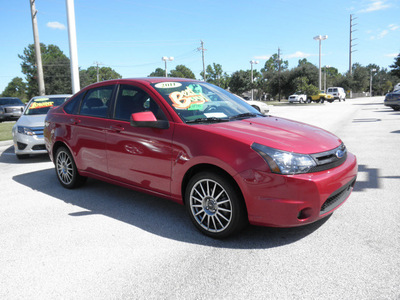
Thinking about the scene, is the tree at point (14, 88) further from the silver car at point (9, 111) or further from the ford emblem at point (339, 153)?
the ford emblem at point (339, 153)

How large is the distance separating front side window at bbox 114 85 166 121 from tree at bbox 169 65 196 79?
131813 mm

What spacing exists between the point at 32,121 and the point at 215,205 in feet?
21.1

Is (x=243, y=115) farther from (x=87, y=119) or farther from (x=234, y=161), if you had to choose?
(x=87, y=119)

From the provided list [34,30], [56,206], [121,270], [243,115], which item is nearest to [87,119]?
[56,206]

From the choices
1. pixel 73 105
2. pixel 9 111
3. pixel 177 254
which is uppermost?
pixel 73 105

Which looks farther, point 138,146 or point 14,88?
point 14,88

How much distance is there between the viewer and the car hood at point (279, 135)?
3.09 metres

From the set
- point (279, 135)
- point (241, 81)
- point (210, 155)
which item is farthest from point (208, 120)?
point (241, 81)

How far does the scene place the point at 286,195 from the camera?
9.52 ft

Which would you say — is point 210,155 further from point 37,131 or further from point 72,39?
point 72,39

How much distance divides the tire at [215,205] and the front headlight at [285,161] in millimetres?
429

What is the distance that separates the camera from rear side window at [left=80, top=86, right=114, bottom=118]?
14.7 feet

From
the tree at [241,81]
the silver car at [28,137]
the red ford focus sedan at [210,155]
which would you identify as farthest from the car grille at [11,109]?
the tree at [241,81]

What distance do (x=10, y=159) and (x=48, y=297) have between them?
695 centimetres
